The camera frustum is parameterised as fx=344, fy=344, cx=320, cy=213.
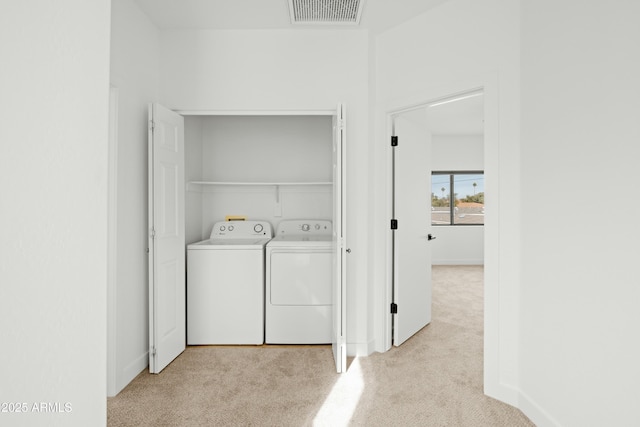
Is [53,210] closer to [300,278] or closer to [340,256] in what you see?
[340,256]

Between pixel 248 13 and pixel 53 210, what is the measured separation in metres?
2.61

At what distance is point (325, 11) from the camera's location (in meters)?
2.55

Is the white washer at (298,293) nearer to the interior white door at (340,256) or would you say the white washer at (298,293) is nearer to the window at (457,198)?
the interior white door at (340,256)

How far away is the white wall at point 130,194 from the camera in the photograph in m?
2.27

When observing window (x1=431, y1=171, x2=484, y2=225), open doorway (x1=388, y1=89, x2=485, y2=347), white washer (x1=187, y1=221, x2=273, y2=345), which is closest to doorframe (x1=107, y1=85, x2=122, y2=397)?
white washer (x1=187, y1=221, x2=273, y2=345)

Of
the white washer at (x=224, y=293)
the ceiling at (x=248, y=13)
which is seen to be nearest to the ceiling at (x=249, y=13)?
the ceiling at (x=248, y=13)

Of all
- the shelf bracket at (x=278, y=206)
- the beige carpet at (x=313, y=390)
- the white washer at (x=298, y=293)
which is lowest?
the beige carpet at (x=313, y=390)

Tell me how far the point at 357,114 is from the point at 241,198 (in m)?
1.62

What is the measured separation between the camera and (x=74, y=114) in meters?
0.57

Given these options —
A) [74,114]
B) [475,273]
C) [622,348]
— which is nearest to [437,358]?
[622,348]

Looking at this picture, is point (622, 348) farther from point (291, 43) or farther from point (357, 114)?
point (291, 43)

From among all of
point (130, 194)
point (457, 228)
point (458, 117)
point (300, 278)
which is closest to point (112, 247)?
point (130, 194)

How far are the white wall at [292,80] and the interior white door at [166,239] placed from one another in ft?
1.23

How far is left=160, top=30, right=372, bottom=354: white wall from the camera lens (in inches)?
113
